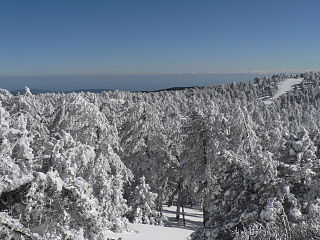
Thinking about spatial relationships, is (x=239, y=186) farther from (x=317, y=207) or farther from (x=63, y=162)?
(x=63, y=162)

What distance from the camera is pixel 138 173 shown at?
30281 millimetres

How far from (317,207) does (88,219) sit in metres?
8.04

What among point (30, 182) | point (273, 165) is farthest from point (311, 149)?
point (30, 182)

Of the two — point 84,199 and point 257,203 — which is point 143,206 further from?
point 84,199

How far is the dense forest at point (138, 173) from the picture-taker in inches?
324

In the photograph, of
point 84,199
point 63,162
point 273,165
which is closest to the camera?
point 84,199

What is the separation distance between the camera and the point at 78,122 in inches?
728

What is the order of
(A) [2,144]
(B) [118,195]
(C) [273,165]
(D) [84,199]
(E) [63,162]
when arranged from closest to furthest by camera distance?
1. (A) [2,144]
2. (D) [84,199]
3. (E) [63,162]
4. (C) [273,165]
5. (B) [118,195]

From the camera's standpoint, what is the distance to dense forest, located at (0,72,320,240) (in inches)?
324

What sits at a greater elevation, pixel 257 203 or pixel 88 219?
pixel 88 219

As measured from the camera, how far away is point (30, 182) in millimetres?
7969

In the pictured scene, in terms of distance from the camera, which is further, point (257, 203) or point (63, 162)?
point (257, 203)

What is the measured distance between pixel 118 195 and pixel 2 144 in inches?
585

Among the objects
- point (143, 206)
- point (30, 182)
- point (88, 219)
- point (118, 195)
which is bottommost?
point (143, 206)
